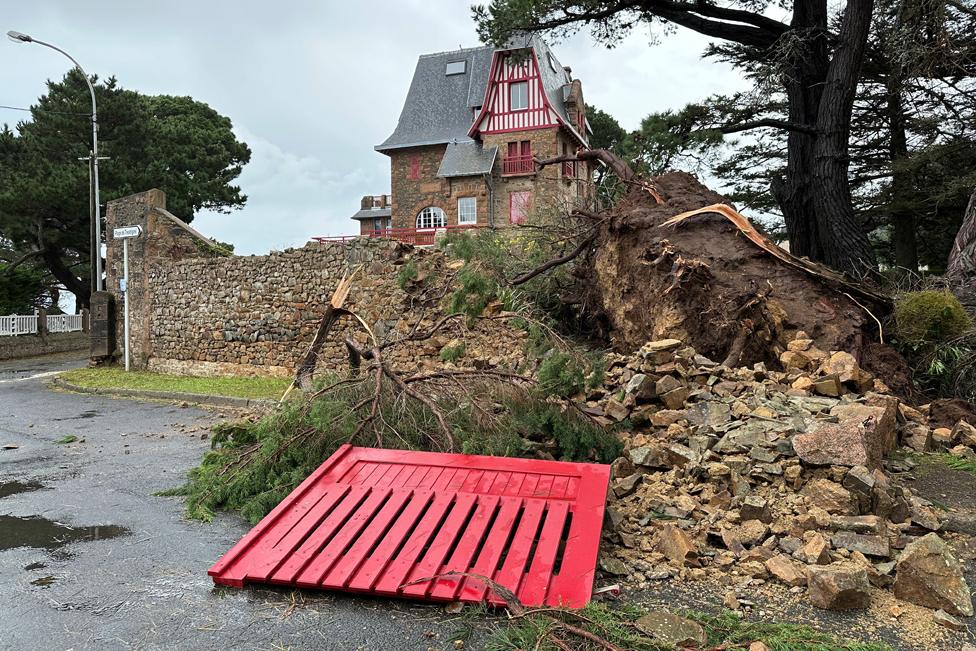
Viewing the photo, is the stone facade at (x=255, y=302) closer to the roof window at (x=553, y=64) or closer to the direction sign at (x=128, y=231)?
the direction sign at (x=128, y=231)

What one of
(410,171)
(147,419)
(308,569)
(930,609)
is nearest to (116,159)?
(410,171)

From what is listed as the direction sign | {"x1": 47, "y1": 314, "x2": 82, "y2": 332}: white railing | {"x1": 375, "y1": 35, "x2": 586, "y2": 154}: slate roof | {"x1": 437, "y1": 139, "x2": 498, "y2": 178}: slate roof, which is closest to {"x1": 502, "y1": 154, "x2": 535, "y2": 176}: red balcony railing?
{"x1": 437, "y1": 139, "x2": 498, "y2": 178}: slate roof

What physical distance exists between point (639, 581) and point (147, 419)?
27.5ft

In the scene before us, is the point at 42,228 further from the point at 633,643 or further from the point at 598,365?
the point at 633,643

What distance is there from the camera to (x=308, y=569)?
10.3 feet

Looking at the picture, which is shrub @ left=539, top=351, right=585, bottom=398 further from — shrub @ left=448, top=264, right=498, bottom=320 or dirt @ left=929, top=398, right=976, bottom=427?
dirt @ left=929, top=398, right=976, bottom=427

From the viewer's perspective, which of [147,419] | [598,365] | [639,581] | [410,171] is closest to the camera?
[639,581]

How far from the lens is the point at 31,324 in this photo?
2492 cm

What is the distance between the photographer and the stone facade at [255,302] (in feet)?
36.6

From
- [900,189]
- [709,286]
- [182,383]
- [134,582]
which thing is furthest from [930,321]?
[182,383]

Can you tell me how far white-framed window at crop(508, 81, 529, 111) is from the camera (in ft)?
101

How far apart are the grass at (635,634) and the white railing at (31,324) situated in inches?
1060

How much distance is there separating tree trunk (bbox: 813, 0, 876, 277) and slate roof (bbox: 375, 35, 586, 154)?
21807mm

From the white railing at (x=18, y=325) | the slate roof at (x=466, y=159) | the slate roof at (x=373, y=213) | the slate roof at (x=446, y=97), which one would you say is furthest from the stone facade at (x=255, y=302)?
the slate roof at (x=373, y=213)
